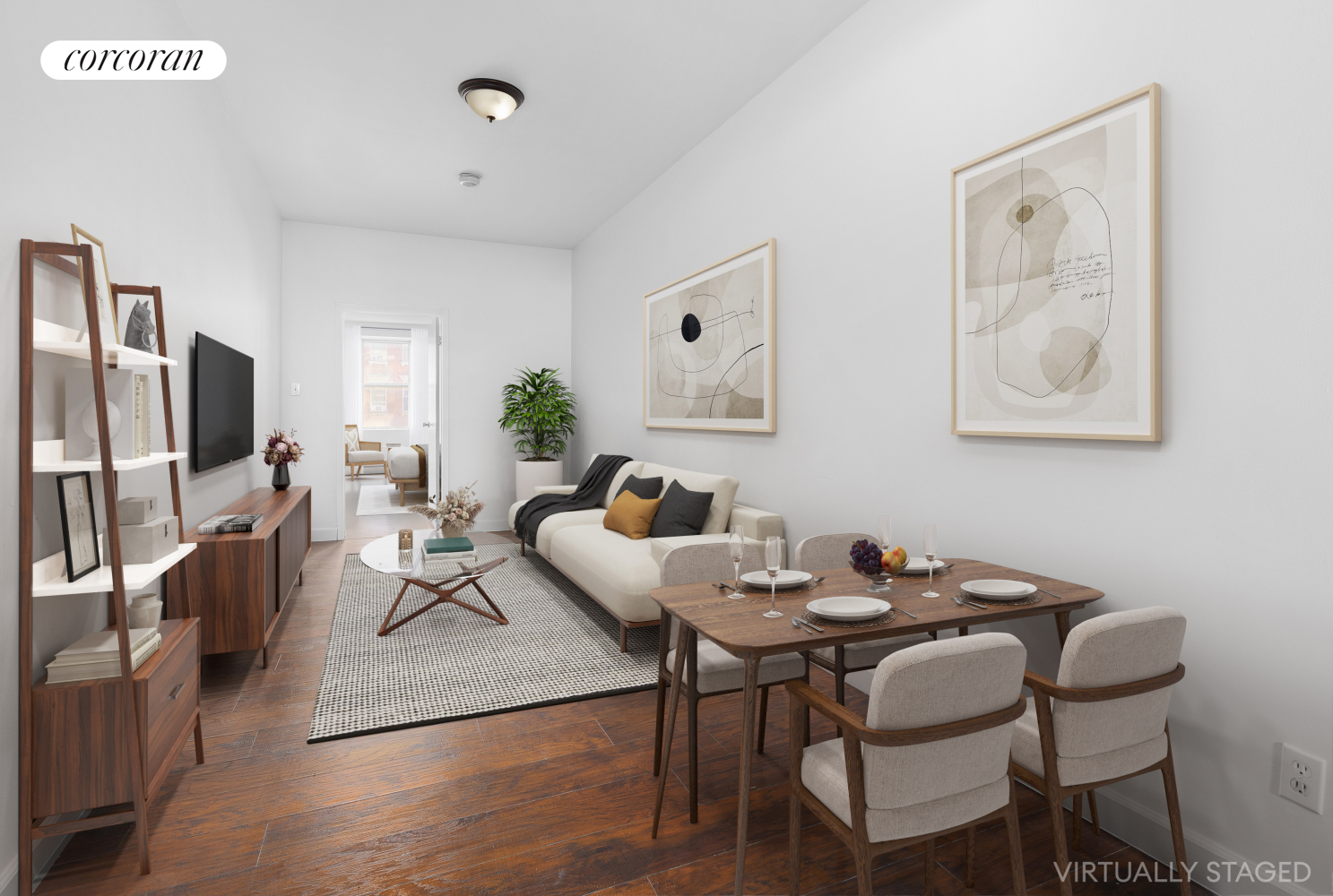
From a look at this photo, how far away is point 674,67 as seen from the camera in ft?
11.3

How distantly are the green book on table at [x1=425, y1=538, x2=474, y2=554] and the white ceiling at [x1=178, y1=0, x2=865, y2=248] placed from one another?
2.53 m

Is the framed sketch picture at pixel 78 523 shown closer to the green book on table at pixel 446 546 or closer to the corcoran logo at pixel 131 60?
the corcoran logo at pixel 131 60

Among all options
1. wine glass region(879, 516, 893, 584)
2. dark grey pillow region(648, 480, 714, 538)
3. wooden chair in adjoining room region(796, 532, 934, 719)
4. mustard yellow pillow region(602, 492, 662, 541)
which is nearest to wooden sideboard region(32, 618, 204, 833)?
wooden chair in adjoining room region(796, 532, 934, 719)

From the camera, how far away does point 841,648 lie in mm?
2221

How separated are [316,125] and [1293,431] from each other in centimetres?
489

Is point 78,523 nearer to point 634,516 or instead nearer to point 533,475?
point 634,516

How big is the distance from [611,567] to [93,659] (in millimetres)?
2120

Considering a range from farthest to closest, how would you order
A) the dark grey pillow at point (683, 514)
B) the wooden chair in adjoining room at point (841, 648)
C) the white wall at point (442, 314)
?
the white wall at point (442, 314)
the dark grey pillow at point (683, 514)
the wooden chair in adjoining room at point (841, 648)

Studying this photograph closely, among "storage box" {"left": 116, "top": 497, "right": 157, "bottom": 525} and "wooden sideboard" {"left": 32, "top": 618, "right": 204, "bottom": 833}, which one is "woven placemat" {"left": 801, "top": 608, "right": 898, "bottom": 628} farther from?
"storage box" {"left": 116, "top": 497, "right": 157, "bottom": 525}

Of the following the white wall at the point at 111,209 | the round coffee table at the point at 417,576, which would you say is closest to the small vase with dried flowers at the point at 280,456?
the white wall at the point at 111,209

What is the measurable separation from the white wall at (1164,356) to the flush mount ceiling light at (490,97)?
59.3 inches

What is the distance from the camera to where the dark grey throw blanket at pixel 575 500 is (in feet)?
16.9

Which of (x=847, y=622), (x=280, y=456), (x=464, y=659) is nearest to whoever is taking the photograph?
(x=847, y=622)

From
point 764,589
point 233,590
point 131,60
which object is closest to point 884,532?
point 764,589
